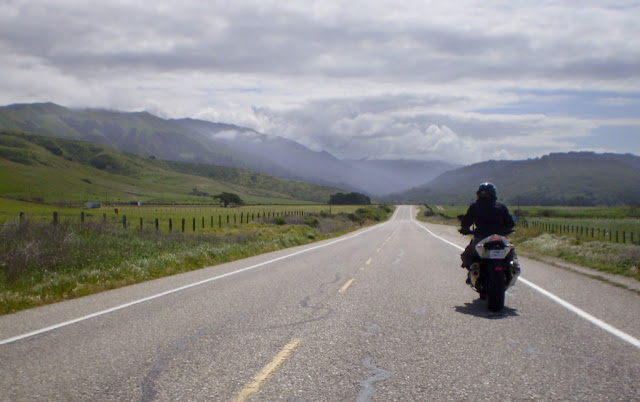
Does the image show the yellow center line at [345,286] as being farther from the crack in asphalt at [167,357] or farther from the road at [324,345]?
the crack in asphalt at [167,357]

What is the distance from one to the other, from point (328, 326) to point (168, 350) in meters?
2.25

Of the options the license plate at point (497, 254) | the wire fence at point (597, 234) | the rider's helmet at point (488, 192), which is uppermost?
the rider's helmet at point (488, 192)

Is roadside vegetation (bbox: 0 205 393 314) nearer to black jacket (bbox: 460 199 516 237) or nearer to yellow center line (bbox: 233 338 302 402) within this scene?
yellow center line (bbox: 233 338 302 402)

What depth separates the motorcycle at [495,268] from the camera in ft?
26.5

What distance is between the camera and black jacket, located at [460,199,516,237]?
8.77 m

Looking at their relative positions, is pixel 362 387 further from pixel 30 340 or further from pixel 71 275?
pixel 71 275

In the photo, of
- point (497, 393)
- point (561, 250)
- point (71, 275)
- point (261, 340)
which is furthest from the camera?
point (561, 250)

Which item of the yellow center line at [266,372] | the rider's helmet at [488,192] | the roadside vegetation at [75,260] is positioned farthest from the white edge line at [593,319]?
the roadside vegetation at [75,260]

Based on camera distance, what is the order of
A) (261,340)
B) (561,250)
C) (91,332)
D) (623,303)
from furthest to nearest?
1. (561,250)
2. (623,303)
3. (91,332)
4. (261,340)

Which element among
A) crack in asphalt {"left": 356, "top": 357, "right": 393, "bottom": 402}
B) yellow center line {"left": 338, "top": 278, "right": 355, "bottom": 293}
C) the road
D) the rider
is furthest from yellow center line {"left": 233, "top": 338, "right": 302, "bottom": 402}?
yellow center line {"left": 338, "top": 278, "right": 355, "bottom": 293}

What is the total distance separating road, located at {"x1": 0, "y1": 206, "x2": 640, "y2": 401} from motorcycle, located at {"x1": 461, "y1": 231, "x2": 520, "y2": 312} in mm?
323

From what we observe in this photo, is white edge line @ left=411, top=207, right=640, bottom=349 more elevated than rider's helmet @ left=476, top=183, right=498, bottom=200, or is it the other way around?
rider's helmet @ left=476, top=183, right=498, bottom=200

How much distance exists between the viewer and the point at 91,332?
22.6 ft

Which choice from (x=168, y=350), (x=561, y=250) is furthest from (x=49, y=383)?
(x=561, y=250)
